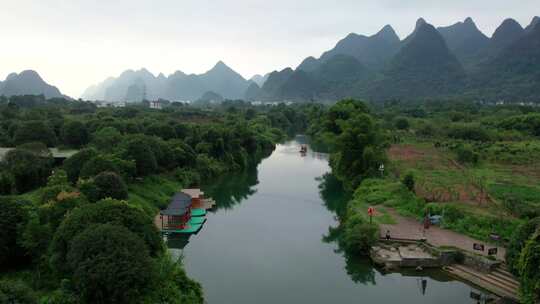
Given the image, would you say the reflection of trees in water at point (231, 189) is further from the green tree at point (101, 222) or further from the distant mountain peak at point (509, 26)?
the distant mountain peak at point (509, 26)

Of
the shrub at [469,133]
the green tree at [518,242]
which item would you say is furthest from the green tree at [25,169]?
the shrub at [469,133]

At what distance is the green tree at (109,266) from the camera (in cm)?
847

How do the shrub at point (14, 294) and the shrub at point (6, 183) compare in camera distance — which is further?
the shrub at point (6, 183)

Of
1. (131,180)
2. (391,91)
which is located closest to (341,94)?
(391,91)

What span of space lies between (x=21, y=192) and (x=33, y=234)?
1021cm

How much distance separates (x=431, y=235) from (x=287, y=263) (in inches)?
209

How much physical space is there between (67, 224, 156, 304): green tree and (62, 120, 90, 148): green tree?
2295cm

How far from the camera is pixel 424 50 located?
402 feet

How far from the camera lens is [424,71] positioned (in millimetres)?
118500

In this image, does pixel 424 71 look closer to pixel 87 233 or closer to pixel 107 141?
pixel 107 141

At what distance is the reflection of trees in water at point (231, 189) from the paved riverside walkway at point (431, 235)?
363 inches

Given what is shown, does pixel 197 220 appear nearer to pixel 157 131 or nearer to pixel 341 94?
pixel 157 131

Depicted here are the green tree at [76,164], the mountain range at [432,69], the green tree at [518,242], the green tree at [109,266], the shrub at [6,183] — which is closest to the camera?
the green tree at [109,266]

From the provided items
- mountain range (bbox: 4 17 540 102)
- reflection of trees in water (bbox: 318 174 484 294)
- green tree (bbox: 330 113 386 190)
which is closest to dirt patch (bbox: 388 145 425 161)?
green tree (bbox: 330 113 386 190)
